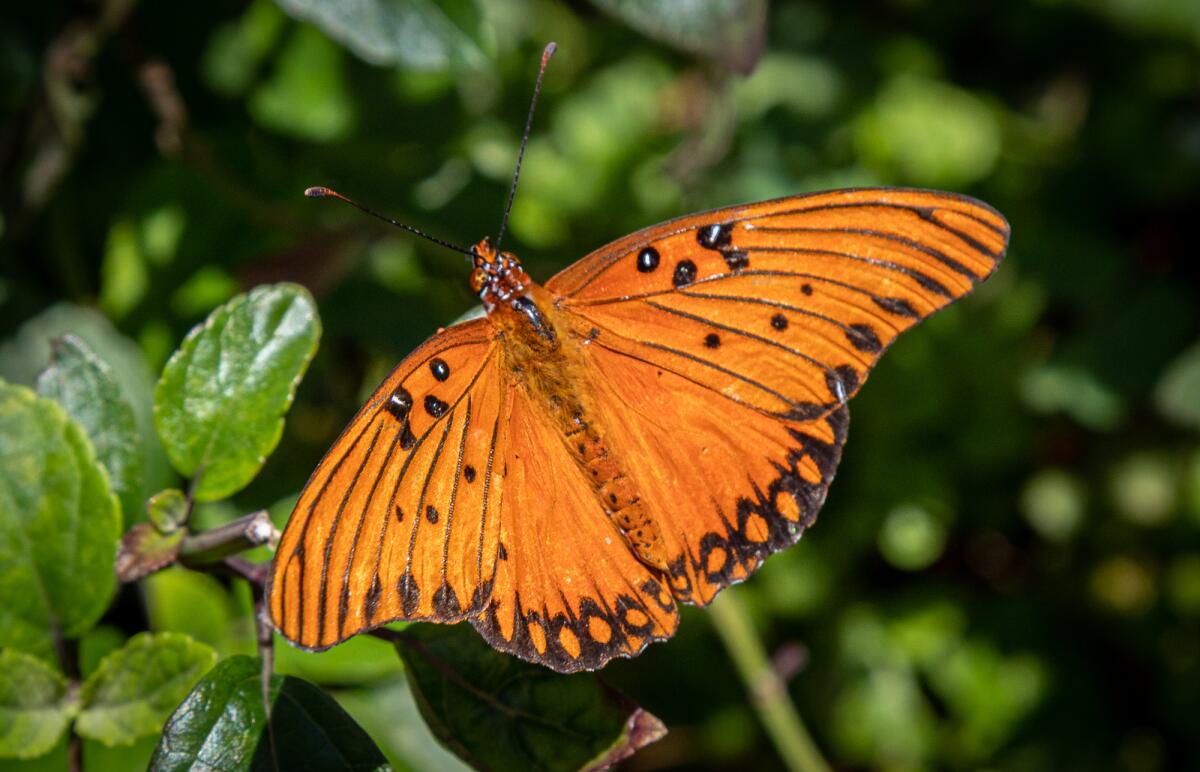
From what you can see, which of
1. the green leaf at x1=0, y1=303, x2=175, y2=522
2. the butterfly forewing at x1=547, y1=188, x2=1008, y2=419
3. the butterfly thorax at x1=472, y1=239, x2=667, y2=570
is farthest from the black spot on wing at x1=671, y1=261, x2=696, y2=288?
the green leaf at x1=0, y1=303, x2=175, y2=522

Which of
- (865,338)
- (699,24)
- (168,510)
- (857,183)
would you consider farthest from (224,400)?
(857,183)

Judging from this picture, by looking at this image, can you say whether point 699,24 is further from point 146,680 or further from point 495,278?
point 146,680

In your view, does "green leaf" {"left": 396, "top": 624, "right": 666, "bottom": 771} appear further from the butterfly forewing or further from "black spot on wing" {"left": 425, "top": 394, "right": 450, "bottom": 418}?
the butterfly forewing

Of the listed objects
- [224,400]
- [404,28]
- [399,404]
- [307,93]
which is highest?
[307,93]

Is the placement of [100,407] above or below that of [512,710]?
above

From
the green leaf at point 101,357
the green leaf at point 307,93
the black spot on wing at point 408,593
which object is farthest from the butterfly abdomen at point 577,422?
the green leaf at point 307,93

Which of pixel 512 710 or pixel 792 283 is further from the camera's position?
pixel 792 283

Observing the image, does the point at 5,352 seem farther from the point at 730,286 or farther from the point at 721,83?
the point at 721,83
